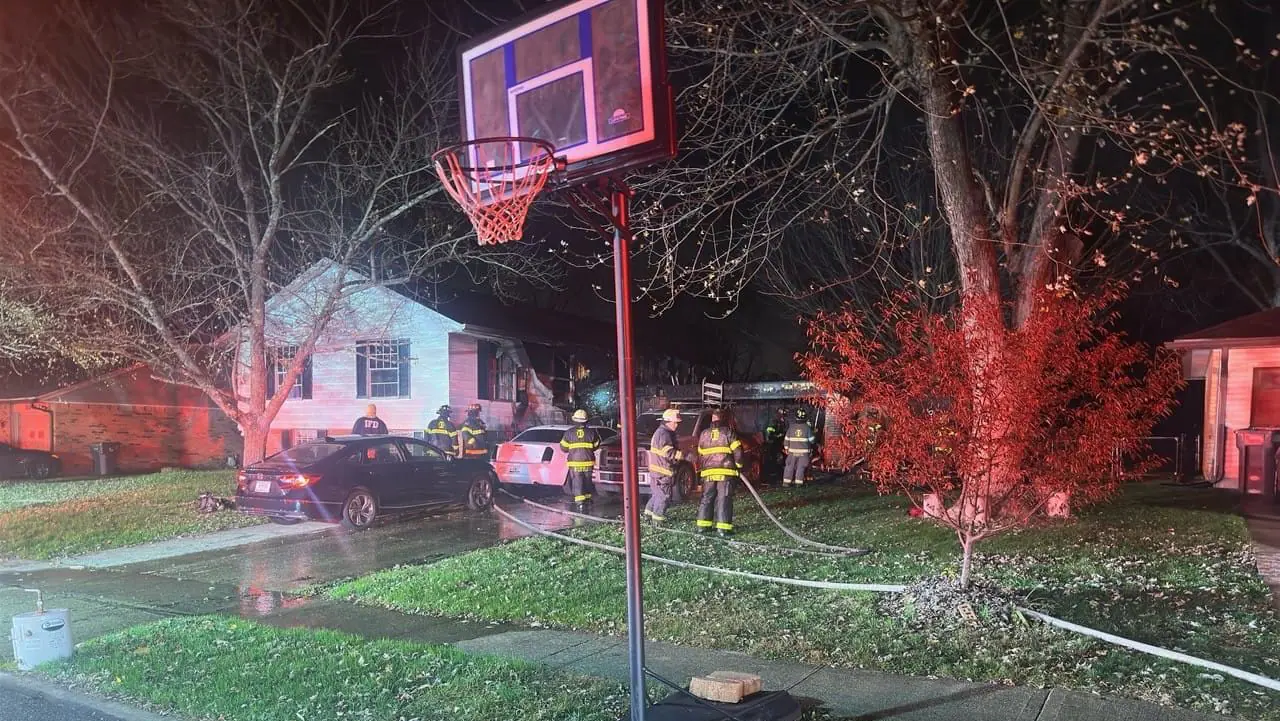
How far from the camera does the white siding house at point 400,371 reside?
819 inches

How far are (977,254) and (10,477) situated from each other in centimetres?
2510

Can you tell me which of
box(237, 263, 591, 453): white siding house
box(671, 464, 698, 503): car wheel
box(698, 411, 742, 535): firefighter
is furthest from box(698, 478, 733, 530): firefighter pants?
box(237, 263, 591, 453): white siding house

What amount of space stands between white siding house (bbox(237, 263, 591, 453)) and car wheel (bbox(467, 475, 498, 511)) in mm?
6676

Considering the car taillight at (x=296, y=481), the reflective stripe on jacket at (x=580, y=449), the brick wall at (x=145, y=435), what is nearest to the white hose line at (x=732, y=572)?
the reflective stripe on jacket at (x=580, y=449)

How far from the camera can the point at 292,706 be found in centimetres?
494

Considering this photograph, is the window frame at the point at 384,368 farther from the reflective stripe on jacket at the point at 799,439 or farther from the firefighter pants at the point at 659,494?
the firefighter pants at the point at 659,494

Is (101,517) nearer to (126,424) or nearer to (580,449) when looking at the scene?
(580,449)

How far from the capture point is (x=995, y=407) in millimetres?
5938

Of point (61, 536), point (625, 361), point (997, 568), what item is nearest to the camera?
point (625, 361)

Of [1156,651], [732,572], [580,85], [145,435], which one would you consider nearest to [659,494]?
[732,572]

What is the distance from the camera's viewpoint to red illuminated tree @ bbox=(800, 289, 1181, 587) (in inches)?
236

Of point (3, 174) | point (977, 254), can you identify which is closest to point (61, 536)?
point (3, 174)

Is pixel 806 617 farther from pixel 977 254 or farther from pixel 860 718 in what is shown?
pixel 977 254

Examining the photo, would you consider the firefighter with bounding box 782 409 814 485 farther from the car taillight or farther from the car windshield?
the car taillight
